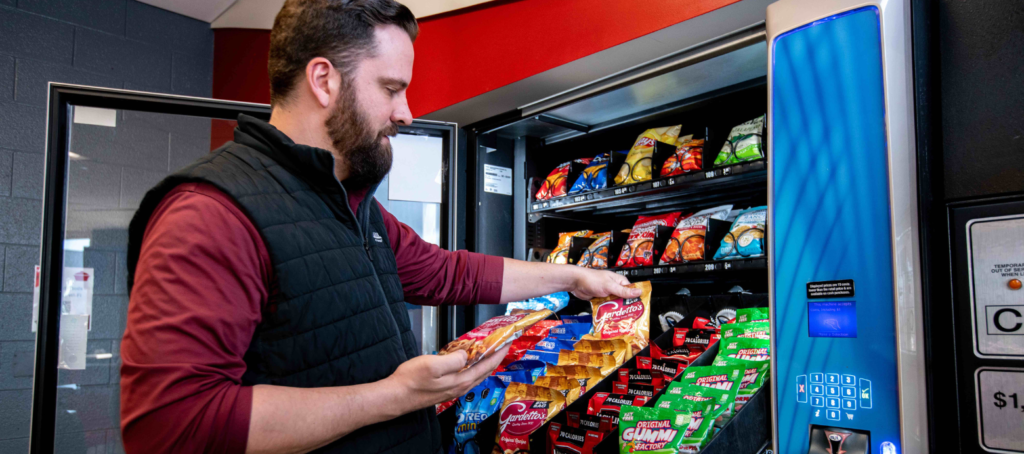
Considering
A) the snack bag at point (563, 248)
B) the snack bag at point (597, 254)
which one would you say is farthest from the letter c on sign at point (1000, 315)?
the snack bag at point (563, 248)

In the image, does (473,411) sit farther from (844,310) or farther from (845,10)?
(845,10)

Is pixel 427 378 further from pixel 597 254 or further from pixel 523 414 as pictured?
pixel 597 254

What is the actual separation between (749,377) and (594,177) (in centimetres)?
109

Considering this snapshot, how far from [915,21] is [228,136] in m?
3.92

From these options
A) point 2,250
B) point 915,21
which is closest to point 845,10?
point 915,21

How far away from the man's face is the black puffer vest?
11cm

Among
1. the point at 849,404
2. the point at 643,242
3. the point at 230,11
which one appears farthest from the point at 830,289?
the point at 230,11

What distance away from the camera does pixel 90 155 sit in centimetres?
257

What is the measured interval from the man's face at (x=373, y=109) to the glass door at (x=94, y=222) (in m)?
1.29

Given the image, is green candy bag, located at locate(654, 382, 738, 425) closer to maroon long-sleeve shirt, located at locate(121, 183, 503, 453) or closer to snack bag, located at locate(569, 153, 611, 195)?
snack bag, located at locate(569, 153, 611, 195)

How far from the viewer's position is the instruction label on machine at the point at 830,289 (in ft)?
4.06

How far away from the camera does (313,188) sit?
118cm

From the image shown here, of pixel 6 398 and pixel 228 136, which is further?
pixel 228 136

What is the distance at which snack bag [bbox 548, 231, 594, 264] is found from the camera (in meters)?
2.74
